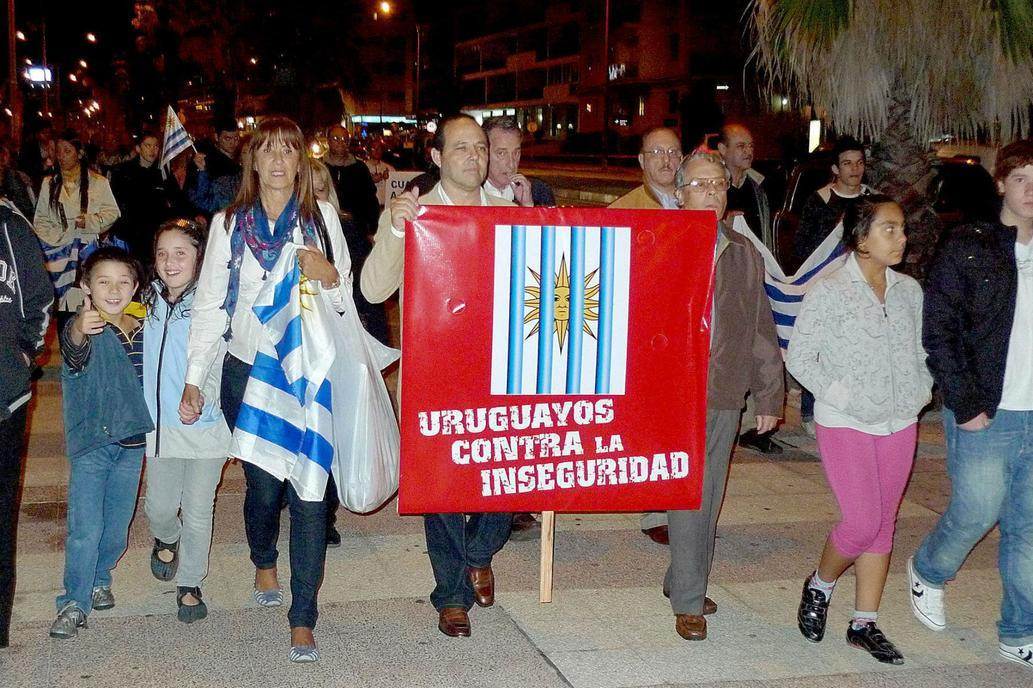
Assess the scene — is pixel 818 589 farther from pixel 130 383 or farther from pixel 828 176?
pixel 828 176

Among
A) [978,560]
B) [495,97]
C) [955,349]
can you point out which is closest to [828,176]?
[978,560]

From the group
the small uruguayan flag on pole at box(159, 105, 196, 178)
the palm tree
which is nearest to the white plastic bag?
the small uruguayan flag on pole at box(159, 105, 196, 178)

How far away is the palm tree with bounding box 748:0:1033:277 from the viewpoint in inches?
367

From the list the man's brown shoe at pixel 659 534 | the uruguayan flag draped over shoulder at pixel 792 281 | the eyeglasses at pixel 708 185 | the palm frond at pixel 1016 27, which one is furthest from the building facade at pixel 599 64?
the eyeglasses at pixel 708 185

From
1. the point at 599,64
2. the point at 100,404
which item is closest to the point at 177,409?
the point at 100,404

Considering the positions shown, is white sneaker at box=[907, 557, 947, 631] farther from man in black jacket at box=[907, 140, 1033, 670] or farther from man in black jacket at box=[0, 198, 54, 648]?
man in black jacket at box=[0, 198, 54, 648]

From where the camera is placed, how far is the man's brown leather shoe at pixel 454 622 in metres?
4.85

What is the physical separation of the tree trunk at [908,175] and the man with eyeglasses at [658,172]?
184 inches

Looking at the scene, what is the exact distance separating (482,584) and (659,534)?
1.38 metres

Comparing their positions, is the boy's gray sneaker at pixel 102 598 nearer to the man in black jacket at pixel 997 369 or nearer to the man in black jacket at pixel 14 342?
→ the man in black jacket at pixel 14 342

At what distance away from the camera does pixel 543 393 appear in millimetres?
4680

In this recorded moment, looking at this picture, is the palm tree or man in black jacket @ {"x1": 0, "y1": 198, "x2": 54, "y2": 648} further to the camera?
the palm tree

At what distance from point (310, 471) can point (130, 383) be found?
90 centimetres

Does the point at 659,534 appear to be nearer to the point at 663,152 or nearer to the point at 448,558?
the point at 448,558
